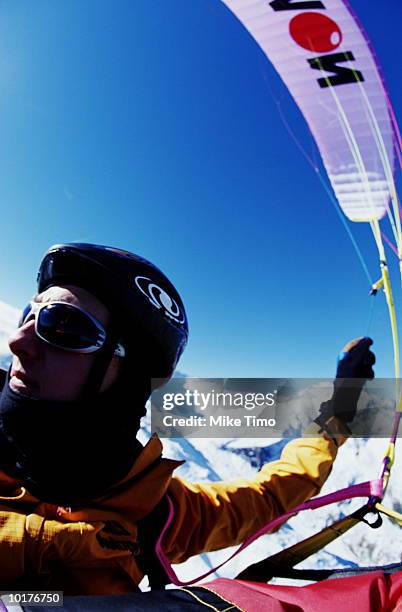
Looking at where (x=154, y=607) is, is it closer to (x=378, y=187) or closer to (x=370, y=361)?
(x=370, y=361)

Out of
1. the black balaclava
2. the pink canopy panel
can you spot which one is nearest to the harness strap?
the black balaclava

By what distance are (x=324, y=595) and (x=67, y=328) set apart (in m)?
0.85

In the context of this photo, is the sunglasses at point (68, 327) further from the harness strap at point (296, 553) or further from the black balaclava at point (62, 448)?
the harness strap at point (296, 553)

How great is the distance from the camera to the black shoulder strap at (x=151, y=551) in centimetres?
108

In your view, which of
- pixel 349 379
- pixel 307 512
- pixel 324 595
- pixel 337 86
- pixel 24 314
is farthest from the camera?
pixel 307 512

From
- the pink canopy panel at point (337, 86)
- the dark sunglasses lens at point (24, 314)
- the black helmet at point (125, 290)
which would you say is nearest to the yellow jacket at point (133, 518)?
the black helmet at point (125, 290)

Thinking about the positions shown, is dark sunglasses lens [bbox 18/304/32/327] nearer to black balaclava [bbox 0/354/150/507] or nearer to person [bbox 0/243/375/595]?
→ person [bbox 0/243/375/595]

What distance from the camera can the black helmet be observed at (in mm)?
1202

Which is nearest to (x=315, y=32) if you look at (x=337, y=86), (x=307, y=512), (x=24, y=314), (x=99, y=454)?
(x=337, y=86)

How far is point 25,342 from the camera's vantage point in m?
1.08

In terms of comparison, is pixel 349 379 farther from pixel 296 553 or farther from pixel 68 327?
pixel 68 327

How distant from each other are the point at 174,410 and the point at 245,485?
2041 millimetres

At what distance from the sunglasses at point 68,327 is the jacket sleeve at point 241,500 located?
563mm

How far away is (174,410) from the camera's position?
132 inches
